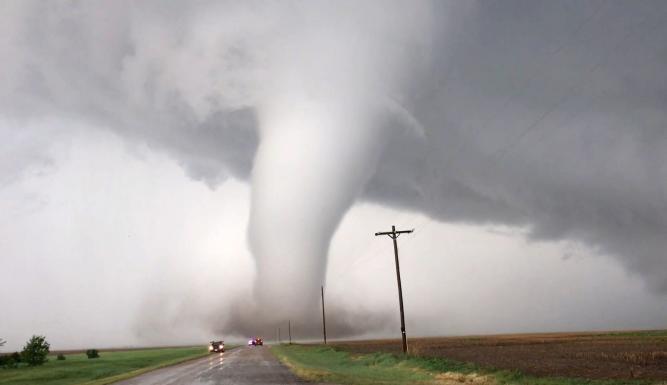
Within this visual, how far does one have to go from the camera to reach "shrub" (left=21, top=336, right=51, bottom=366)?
84.5 m

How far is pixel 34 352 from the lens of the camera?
85.8m

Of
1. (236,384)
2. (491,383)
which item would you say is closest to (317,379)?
(236,384)

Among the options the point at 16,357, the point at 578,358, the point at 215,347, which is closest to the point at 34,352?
the point at 16,357

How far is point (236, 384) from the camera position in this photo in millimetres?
27359

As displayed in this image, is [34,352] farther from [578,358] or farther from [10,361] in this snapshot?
[578,358]

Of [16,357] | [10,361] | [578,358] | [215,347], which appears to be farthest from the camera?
[215,347]

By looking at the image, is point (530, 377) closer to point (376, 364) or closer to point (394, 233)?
point (376, 364)

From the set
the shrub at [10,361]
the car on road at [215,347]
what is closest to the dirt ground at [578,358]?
the car on road at [215,347]

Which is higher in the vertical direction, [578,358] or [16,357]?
[16,357]

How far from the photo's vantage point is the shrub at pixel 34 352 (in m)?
84.5

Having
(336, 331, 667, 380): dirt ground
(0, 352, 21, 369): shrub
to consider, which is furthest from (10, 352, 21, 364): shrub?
(336, 331, 667, 380): dirt ground

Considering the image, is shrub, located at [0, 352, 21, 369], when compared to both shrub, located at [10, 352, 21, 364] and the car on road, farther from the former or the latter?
the car on road

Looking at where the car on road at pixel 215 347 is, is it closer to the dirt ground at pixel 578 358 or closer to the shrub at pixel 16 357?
the shrub at pixel 16 357

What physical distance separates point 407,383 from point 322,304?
88.1m
